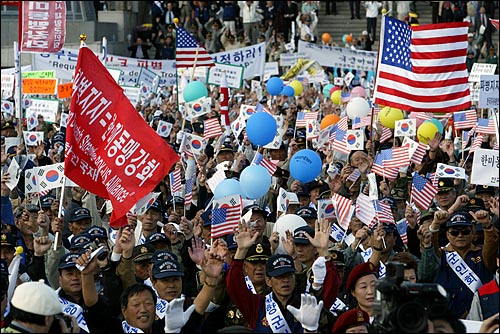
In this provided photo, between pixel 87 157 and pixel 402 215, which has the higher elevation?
pixel 87 157

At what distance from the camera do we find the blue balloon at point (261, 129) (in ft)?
48.9

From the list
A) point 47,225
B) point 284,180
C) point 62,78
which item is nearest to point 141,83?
point 62,78

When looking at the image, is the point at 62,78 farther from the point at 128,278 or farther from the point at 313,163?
the point at 128,278

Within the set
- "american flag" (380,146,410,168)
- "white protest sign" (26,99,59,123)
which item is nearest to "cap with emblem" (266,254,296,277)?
"american flag" (380,146,410,168)

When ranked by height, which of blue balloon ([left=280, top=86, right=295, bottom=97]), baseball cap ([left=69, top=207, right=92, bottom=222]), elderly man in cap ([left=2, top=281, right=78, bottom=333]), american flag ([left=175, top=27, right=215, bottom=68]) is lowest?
blue balloon ([left=280, top=86, right=295, bottom=97])

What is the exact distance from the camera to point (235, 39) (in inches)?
1334

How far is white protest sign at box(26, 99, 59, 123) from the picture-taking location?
1872 cm

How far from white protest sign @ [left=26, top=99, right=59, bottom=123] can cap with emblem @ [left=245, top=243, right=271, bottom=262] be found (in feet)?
34.2

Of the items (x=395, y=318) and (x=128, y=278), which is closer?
(x=395, y=318)

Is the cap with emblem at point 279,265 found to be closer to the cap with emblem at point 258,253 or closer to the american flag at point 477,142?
the cap with emblem at point 258,253

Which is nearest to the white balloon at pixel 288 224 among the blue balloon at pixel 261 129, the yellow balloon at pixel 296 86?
the blue balloon at pixel 261 129

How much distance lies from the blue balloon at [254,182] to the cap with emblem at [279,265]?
11.1 feet

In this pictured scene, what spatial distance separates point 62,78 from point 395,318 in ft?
54.7

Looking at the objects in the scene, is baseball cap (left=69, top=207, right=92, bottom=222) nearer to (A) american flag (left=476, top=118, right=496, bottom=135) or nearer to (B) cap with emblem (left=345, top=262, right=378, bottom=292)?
(B) cap with emblem (left=345, top=262, right=378, bottom=292)
